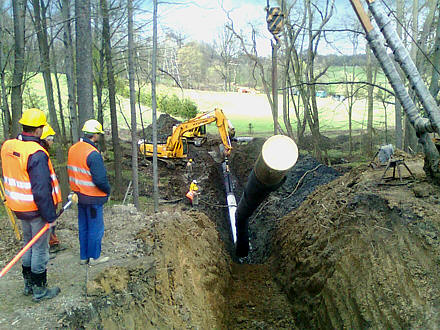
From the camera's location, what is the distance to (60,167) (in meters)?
12.5

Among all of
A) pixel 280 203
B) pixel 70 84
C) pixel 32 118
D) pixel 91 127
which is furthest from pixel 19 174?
pixel 280 203

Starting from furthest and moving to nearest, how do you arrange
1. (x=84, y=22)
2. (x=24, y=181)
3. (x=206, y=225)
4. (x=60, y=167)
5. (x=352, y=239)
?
(x=60, y=167) → (x=84, y=22) → (x=206, y=225) → (x=352, y=239) → (x=24, y=181)

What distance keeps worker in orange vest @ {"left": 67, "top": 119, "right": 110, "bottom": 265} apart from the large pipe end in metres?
2.35

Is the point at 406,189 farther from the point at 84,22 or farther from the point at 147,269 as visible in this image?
the point at 84,22

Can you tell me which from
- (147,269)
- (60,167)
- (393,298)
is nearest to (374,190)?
(393,298)

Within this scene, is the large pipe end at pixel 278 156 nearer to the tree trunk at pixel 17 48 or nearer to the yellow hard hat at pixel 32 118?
the yellow hard hat at pixel 32 118

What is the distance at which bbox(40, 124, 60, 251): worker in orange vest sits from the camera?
534cm

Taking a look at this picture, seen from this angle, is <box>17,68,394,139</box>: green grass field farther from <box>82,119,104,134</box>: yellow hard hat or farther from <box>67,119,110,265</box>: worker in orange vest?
<box>67,119,110,265</box>: worker in orange vest

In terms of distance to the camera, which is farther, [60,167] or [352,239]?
[60,167]

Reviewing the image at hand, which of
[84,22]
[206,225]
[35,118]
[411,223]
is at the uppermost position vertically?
[84,22]

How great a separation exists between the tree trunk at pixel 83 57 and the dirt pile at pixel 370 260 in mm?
5731

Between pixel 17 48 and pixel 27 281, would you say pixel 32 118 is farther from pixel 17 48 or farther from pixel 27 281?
pixel 17 48

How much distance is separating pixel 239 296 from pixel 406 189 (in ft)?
11.6

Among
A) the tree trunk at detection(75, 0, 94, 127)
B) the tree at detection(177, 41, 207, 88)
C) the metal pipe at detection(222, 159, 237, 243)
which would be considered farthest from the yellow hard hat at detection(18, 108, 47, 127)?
the tree at detection(177, 41, 207, 88)
